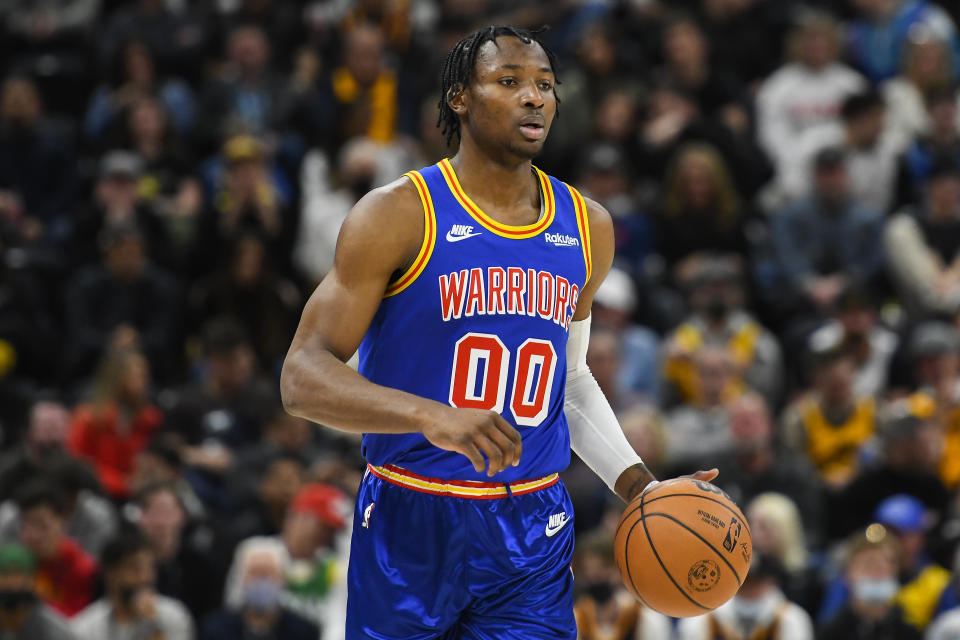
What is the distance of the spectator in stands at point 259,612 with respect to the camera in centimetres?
774

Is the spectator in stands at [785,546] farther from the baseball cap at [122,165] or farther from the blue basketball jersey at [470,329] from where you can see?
the baseball cap at [122,165]

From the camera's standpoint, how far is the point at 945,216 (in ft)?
33.4

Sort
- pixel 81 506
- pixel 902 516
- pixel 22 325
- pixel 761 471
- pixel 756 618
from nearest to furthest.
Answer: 1. pixel 756 618
2. pixel 902 516
3. pixel 81 506
4. pixel 761 471
5. pixel 22 325

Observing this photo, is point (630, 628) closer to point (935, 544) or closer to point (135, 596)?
point (935, 544)

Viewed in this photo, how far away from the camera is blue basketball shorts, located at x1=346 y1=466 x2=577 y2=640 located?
402cm

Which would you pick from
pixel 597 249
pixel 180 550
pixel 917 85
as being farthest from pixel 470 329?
pixel 917 85

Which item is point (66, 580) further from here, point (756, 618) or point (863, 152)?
point (863, 152)

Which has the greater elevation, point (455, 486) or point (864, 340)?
point (864, 340)

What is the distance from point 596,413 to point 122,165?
683 centimetres

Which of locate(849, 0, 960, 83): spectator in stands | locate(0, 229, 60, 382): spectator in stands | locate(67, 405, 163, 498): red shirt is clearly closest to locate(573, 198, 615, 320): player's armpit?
locate(67, 405, 163, 498): red shirt

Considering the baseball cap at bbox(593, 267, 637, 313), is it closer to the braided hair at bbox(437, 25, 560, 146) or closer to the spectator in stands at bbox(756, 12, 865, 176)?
the spectator in stands at bbox(756, 12, 865, 176)

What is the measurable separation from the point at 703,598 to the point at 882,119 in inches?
294

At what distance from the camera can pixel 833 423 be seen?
9047mm

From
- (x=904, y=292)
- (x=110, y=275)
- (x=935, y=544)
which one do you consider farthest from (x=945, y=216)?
(x=110, y=275)
